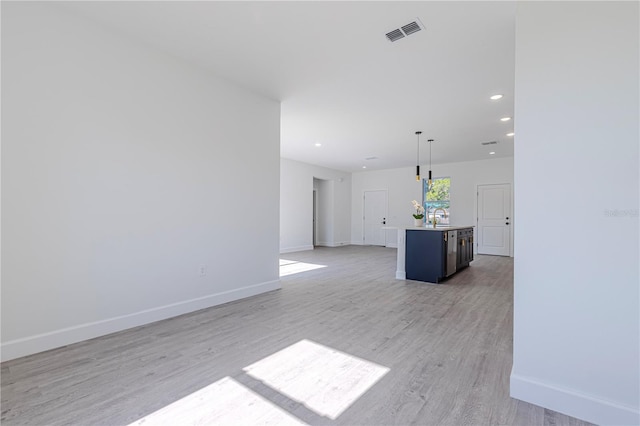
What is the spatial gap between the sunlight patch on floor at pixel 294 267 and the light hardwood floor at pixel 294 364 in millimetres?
1852

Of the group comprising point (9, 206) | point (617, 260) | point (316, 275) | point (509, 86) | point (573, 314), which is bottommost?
point (316, 275)

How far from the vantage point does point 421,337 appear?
2.71m

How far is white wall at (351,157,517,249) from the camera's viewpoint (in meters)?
8.61

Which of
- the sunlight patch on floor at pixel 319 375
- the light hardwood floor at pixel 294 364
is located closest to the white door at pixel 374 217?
the light hardwood floor at pixel 294 364

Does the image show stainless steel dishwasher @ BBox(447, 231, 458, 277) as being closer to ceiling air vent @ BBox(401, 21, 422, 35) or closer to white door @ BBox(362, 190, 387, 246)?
ceiling air vent @ BBox(401, 21, 422, 35)

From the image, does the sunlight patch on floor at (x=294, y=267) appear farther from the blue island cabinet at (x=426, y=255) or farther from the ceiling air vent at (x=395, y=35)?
the ceiling air vent at (x=395, y=35)

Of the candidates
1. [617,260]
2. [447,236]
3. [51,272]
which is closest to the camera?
[617,260]

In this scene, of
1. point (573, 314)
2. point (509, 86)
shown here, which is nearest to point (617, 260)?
point (573, 314)

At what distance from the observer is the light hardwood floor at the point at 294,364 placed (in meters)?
1.65

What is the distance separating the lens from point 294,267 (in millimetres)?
6340

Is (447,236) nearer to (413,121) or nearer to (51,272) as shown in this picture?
(413,121)

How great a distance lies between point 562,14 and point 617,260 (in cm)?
144

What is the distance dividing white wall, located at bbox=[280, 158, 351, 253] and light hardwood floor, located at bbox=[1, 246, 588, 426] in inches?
200

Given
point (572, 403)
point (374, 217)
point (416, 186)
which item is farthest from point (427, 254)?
point (374, 217)
